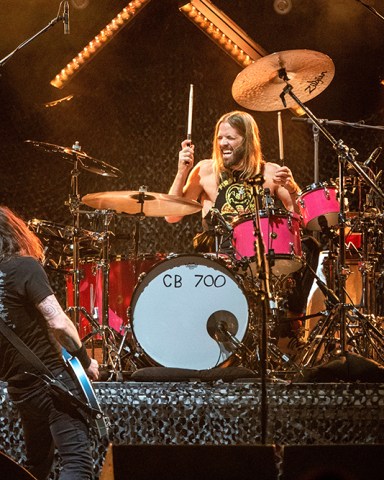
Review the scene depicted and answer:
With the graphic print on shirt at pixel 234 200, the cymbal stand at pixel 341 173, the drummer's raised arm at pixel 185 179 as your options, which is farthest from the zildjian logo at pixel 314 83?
the drummer's raised arm at pixel 185 179

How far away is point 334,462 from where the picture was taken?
211 cm

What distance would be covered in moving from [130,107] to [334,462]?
7.07 m

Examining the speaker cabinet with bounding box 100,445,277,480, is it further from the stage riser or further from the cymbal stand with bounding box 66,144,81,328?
the cymbal stand with bounding box 66,144,81,328

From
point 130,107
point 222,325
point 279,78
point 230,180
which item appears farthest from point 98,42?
point 222,325

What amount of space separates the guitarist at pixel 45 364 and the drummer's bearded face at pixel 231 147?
301cm

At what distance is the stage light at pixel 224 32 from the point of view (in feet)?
26.1

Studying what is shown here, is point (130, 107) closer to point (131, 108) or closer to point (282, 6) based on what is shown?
point (131, 108)

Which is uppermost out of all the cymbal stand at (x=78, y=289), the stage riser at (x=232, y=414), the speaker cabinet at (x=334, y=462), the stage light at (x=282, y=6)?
the stage light at (x=282, y=6)

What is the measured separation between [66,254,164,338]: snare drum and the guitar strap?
9.43 feet

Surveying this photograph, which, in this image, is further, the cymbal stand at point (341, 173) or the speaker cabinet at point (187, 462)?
the cymbal stand at point (341, 173)

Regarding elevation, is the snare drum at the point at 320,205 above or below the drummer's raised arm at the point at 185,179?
below

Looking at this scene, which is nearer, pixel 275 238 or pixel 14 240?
pixel 14 240

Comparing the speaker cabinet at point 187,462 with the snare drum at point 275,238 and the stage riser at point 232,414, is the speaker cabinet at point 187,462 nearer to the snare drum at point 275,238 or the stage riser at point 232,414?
the stage riser at point 232,414

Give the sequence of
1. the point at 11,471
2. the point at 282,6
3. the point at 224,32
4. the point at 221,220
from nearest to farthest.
Answer: the point at 11,471 < the point at 221,220 < the point at 224,32 < the point at 282,6
